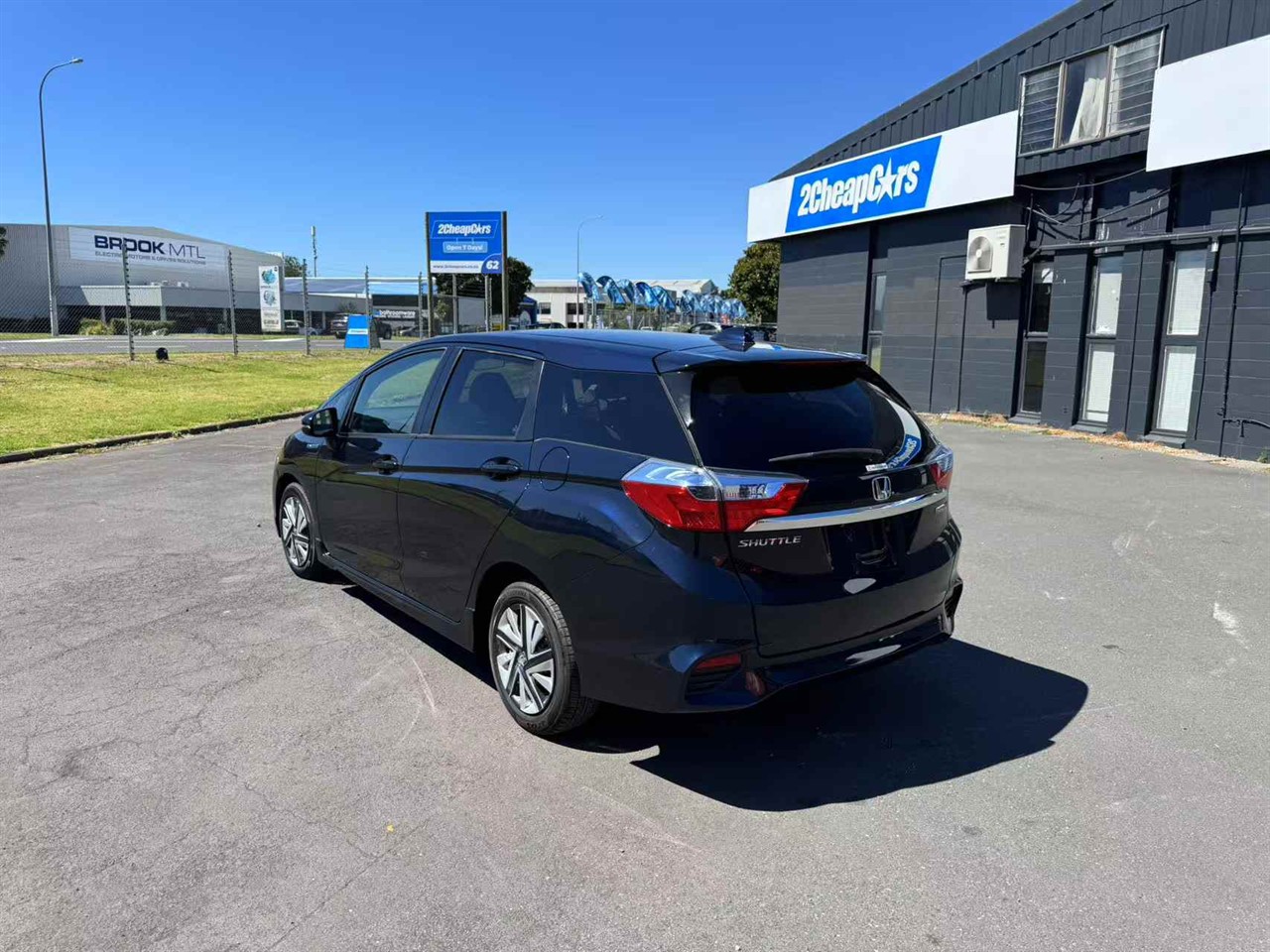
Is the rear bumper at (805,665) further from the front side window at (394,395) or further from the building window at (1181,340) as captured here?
the building window at (1181,340)

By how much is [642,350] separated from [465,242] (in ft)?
103

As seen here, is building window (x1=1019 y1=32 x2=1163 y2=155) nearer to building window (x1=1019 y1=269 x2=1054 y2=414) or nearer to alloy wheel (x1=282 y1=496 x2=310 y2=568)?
building window (x1=1019 y1=269 x2=1054 y2=414)

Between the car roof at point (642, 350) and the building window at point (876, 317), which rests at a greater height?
the building window at point (876, 317)

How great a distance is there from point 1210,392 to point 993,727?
34.6 feet

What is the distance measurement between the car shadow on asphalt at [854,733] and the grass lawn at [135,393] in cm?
1025

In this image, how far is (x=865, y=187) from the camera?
60.6 ft

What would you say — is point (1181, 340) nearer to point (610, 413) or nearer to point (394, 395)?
point (394, 395)

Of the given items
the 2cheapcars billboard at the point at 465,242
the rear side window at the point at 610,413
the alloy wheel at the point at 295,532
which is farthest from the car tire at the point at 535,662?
the 2cheapcars billboard at the point at 465,242

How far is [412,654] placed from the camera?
4777mm

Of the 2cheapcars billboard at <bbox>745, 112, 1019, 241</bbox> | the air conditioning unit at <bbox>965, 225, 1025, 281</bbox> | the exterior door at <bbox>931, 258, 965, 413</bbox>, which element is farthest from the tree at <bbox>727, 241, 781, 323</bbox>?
the air conditioning unit at <bbox>965, 225, 1025, 281</bbox>

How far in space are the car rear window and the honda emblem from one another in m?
0.14

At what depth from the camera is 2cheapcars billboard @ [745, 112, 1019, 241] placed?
49.9 ft

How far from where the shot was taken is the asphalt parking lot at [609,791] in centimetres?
A: 269

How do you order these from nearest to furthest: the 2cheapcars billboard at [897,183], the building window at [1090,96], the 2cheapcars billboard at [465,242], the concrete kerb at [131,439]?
the concrete kerb at [131,439]
the building window at [1090,96]
the 2cheapcars billboard at [897,183]
the 2cheapcars billboard at [465,242]
